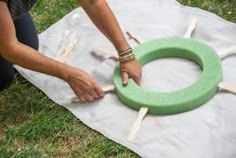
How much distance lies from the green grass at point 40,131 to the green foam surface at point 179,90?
190 millimetres

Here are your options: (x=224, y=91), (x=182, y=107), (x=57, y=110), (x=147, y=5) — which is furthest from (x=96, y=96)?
(x=147, y=5)

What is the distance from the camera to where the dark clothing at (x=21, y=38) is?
2.04 m

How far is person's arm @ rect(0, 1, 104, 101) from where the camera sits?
1.66m

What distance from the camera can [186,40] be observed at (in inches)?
80.1

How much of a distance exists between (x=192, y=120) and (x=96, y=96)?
379mm

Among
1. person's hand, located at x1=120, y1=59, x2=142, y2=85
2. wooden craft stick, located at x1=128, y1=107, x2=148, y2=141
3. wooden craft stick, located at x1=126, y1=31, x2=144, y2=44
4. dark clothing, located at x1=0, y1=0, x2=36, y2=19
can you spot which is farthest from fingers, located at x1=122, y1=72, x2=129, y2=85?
dark clothing, located at x1=0, y1=0, x2=36, y2=19

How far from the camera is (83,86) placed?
72.6 inches

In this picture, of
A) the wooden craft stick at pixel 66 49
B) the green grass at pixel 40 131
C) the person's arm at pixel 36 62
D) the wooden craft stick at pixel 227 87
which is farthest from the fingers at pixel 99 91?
the wooden craft stick at pixel 227 87

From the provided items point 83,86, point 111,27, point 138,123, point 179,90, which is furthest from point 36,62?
point 179,90

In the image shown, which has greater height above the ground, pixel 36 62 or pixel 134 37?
pixel 36 62

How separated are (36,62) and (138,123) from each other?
41 cm

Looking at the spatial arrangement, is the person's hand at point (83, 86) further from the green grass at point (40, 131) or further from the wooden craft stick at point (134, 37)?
the wooden craft stick at point (134, 37)

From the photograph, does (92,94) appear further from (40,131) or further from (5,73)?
(5,73)

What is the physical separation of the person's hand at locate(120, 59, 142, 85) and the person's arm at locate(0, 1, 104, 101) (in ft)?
0.36
